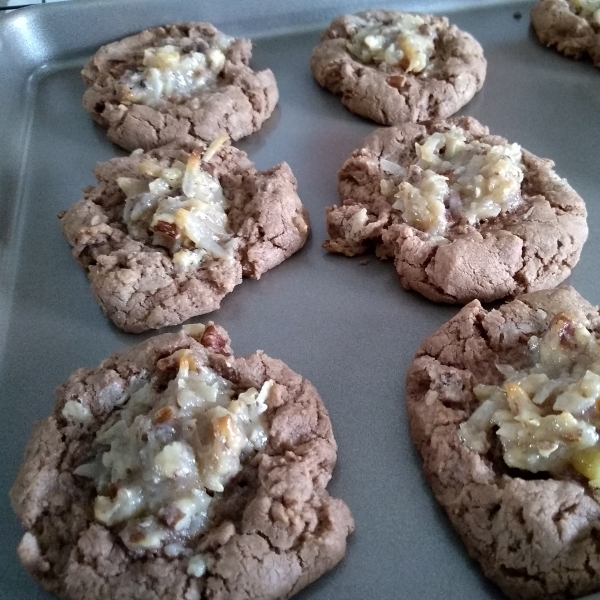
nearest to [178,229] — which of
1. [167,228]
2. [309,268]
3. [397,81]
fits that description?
[167,228]

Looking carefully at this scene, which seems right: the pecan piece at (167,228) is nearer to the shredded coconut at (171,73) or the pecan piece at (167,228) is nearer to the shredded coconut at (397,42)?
the shredded coconut at (171,73)

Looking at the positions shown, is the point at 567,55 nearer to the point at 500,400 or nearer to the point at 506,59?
the point at 506,59

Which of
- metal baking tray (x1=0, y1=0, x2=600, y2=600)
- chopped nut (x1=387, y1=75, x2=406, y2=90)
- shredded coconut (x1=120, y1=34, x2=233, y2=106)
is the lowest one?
metal baking tray (x1=0, y1=0, x2=600, y2=600)

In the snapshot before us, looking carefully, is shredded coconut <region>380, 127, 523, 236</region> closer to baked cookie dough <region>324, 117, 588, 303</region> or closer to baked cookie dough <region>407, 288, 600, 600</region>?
baked cookie dough <region>324, 117, 588, 303</region>

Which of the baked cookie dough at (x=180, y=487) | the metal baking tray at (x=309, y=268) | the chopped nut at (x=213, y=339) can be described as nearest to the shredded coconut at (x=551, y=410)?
the metal baking tray at (x=309, y=268)

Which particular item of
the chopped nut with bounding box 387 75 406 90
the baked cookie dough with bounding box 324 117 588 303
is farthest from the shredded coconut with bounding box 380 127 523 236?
the chopped nut with bounding box 387 75 406 90

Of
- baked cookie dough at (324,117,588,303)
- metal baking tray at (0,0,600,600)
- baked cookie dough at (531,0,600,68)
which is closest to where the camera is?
metal baking tray at (0,0,600,600)
